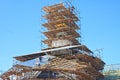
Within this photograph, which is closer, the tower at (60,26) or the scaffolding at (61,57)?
the scaffolding at (61,57)

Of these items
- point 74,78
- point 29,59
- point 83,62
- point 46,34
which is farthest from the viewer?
point 46,34

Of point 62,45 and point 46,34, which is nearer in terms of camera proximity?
point 62,45

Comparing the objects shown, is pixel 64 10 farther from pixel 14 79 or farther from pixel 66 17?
pixel 14 79

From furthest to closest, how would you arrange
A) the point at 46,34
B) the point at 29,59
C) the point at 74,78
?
1. the point at 46,34
2. the point at 29,59
3. the point at 74,78

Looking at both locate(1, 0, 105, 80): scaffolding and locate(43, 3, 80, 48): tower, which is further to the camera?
locate(43, 3, 80, 48): tower

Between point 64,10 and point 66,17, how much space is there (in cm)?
155

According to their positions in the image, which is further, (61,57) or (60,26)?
(60,26)

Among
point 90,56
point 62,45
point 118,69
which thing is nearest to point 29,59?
point 62,45

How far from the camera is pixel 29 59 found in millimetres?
67000

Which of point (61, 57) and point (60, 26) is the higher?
point (60, 26)

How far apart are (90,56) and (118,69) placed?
7.50 metres

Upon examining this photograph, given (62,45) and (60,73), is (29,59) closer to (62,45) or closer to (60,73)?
(62,45)

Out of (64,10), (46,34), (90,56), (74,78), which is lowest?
(74,78)

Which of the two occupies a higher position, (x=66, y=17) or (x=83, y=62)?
(x=66, y=17)
